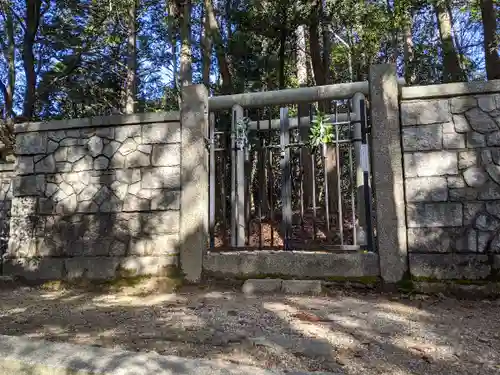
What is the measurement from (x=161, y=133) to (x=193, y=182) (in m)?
0.70

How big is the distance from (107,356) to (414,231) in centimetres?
296

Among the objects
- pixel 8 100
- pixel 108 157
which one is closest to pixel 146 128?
pixel 108 157

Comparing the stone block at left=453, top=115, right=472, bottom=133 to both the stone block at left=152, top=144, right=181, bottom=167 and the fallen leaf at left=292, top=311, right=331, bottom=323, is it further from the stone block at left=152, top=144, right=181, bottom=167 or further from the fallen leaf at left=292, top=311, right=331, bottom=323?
the stone block at left=152, top=144, right=181, bottom=167

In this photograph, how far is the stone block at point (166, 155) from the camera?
4.49 metres

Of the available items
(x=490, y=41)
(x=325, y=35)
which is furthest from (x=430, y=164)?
(x=325, y=35)

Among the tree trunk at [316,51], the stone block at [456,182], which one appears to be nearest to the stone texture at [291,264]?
the stone block at [456,182]

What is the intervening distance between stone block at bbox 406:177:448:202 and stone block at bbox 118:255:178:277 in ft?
8.22

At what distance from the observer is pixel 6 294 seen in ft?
14.0

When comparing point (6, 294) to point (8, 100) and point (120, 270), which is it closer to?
point (120, 270)

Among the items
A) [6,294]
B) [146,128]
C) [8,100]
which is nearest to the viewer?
[6,294]

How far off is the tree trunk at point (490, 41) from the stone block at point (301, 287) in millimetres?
4432

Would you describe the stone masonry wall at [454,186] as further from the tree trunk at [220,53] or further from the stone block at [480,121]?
the tree trunk at [220,53]

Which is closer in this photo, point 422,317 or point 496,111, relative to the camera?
point 422,317

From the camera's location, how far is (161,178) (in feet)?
14.8
